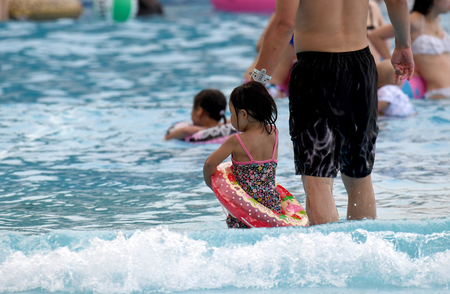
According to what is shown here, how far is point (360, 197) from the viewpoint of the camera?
338 cm

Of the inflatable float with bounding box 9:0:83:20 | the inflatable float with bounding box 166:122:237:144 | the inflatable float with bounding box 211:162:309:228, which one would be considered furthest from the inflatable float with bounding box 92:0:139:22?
the inflatable float with bounding box 211:162:309:228

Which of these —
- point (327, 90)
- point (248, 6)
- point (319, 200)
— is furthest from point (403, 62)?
point (248, 6)

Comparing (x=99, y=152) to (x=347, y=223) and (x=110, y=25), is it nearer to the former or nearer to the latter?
(x=347, y=223)

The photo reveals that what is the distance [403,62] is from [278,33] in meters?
0.91

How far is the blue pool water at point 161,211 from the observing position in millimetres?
→ 2953

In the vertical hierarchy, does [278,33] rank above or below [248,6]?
above

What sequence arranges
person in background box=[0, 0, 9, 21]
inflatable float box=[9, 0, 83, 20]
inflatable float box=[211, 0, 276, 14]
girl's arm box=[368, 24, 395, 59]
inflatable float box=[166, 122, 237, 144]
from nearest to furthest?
inflatable float box=[166, 122, 237, 144] < girl's arm box=[368, 24, 395, 59] < person in background box=[0, 0, 9, 21] < inflatable float box=[9, 0, 83, 20] < inflatable float box=[211, 0, 276, 14]

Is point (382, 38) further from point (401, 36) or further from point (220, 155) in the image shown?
point (220, 155)

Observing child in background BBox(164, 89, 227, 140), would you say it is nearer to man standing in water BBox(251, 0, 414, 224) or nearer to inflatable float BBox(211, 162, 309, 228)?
inflatable float BBox(211, 162, 309, 228)

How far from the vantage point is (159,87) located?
9.61 meters

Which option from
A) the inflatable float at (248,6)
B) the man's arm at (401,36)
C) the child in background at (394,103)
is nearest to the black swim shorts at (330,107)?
the man's arm at (401,36)

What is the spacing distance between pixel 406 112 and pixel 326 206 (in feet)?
13.9

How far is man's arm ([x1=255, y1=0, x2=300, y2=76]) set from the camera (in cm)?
298

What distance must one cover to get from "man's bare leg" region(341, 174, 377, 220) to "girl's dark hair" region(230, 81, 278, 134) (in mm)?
565
